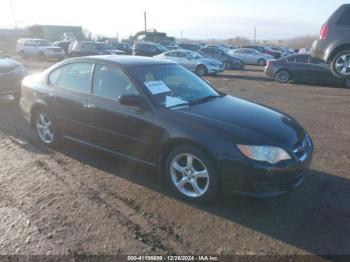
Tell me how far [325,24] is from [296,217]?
6.41m

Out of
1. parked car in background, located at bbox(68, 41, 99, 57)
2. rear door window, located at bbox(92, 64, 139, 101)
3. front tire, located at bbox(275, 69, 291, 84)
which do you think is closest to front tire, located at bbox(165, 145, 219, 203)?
rear door window, located at bbox(92, 64, 139, 101)

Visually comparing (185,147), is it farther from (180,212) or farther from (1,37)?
(1,37)

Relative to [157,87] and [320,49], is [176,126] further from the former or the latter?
[320,49]

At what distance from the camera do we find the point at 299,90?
1359cm

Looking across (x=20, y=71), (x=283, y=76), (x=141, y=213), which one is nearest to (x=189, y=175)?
(x=141, y=213)

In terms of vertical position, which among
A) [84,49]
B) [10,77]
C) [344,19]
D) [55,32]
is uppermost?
[55,32]

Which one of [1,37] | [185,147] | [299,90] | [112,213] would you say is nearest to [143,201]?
[112,213]

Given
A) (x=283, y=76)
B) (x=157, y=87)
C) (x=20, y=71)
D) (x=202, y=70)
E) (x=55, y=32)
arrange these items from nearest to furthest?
(x=157, y=87)
(x=20, y=71)
(x=283, y=76)
(x=202, y=70)
(x=55, y=32)

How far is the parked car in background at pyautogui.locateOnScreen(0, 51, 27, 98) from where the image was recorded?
9.72 metres

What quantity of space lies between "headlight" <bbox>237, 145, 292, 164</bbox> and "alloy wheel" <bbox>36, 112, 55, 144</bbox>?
11.3 ft

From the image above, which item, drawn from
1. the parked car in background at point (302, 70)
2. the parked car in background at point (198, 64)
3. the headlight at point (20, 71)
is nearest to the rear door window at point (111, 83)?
the headlight at point (20, 71)

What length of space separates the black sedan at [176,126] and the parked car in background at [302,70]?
11351 millimetres

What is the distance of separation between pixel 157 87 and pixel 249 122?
126 centimetres

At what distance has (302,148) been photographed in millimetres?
4172
